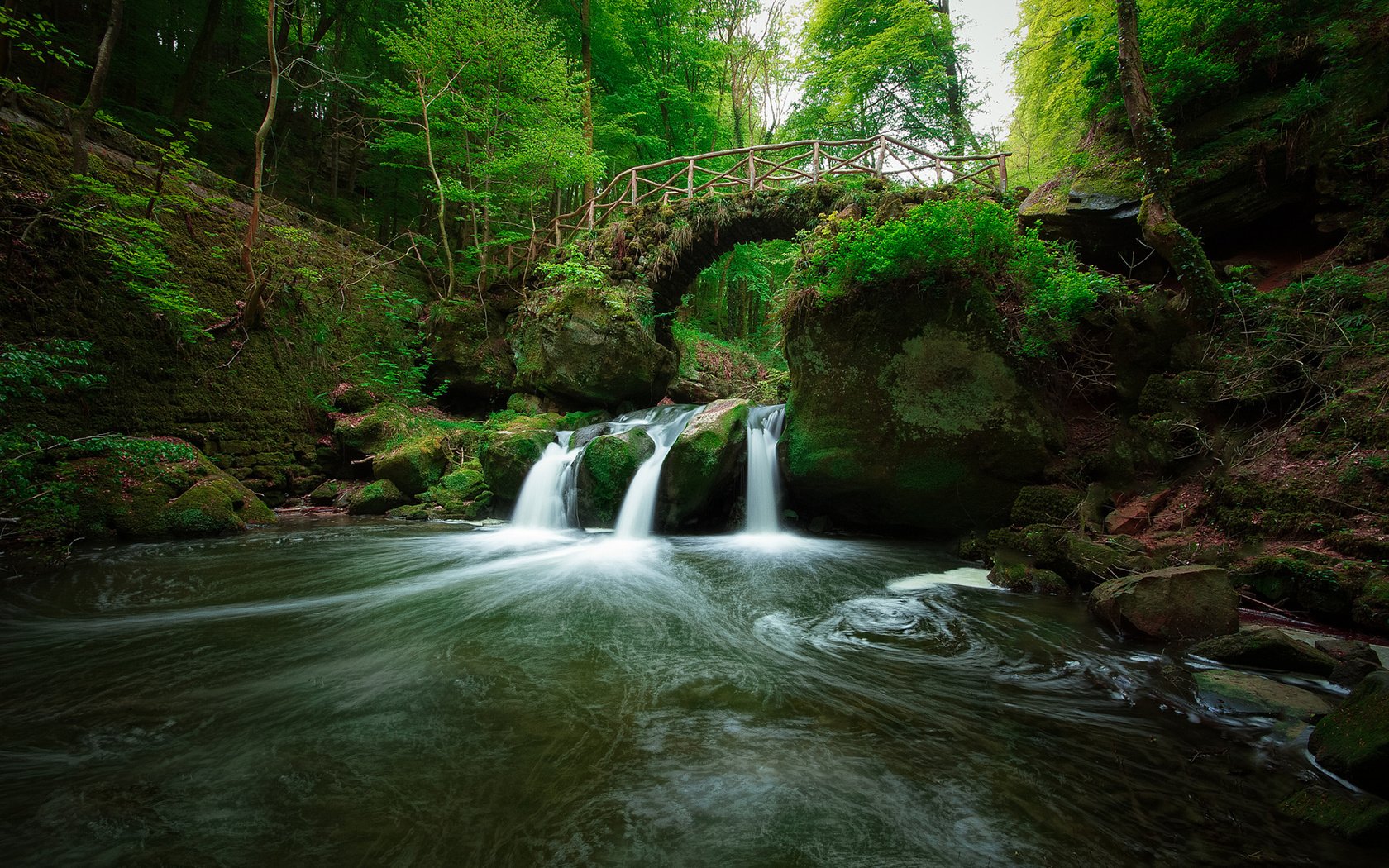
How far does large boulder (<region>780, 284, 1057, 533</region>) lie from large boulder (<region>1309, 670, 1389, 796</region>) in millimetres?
4268

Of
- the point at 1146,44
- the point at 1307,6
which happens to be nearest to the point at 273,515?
the point at 1146,44

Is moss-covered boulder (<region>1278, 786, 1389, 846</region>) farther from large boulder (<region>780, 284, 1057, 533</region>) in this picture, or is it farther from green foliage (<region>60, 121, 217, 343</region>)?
green foliage (<region>60, 121, 217, 343</region>)

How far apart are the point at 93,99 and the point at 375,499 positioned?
6622mm

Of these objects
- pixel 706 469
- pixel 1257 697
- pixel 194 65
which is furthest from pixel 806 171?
pixel 194 65

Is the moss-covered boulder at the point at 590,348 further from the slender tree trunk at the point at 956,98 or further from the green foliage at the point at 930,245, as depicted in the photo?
the slender tree trunk at the point at 956,98

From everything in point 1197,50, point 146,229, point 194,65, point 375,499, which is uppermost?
point 194,65

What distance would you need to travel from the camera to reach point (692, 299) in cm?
2166

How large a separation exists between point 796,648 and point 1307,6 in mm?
9360

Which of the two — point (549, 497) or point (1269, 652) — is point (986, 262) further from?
point (549, 497)

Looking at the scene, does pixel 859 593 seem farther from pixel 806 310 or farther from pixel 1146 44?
pixel 1146 44

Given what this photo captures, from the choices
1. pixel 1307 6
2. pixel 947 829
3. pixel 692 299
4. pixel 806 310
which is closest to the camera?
pixel 947 829

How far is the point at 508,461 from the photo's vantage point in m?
8.81

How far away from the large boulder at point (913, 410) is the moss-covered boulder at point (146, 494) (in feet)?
24.5

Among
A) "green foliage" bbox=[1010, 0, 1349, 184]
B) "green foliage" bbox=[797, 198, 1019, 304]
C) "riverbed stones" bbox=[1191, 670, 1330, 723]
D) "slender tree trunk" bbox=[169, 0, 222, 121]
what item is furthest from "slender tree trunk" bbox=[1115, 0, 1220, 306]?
"slender tree trunk" bbox=[169, 0, 222, 121]
